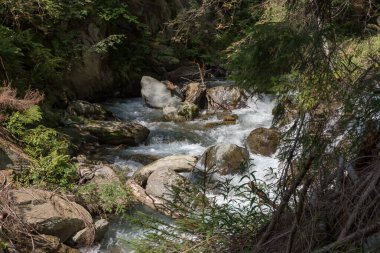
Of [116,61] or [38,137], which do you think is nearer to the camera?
[38,137]

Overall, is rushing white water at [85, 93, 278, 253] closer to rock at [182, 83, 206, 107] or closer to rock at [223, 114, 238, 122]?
rock at [223, 114, 238, 122]

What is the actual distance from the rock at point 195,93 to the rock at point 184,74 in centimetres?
175

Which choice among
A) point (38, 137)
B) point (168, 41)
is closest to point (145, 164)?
point (38, 137)

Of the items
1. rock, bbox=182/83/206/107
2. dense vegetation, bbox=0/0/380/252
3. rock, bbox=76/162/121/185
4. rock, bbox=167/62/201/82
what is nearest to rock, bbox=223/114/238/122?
rock, bbox=182/83/206/107

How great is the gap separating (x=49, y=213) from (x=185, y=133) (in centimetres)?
511

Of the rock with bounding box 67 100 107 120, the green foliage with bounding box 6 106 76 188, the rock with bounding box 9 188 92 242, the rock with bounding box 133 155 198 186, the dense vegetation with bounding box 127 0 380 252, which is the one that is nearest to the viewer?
the dense vegetation with bounding box 127 0 380 252

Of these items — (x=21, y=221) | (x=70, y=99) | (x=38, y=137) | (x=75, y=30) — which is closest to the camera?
(x=21, y=221)

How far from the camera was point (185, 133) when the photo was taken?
10.1m

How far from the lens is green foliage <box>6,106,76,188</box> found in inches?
252

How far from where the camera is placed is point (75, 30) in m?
11.6

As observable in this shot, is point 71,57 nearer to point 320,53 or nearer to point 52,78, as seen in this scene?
point 52,78

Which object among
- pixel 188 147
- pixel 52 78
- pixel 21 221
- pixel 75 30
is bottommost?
pixel 188 147

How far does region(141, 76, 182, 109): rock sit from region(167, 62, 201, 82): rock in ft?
6.75

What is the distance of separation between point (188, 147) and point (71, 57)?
4022 mm
